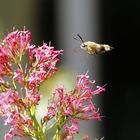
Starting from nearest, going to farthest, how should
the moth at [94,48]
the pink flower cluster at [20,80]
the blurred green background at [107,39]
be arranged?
the pink flower cluster at [20,80] < the moth at [94,48] < the blurred green background at [107,39]

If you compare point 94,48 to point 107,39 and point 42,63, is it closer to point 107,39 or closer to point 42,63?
point 42,63

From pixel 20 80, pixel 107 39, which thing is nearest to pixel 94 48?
pixel 20 80

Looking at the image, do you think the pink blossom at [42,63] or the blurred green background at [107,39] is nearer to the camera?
the pink blossom at [42,63]

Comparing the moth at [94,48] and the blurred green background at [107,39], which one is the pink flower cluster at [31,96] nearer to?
the moth at [94,48]

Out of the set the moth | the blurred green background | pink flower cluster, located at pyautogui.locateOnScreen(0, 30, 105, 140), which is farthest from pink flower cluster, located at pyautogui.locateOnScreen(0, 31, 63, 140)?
the blurred green background

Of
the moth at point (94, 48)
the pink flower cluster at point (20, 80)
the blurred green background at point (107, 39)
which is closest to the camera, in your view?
the pink flower cluster at point (20, 80)

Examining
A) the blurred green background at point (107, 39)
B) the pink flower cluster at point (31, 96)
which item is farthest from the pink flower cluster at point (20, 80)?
the blurred green background at point (107, 39)

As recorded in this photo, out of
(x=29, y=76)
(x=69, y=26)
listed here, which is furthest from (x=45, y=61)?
(x=69, y=26)

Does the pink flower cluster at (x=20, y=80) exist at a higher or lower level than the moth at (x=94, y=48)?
lower
